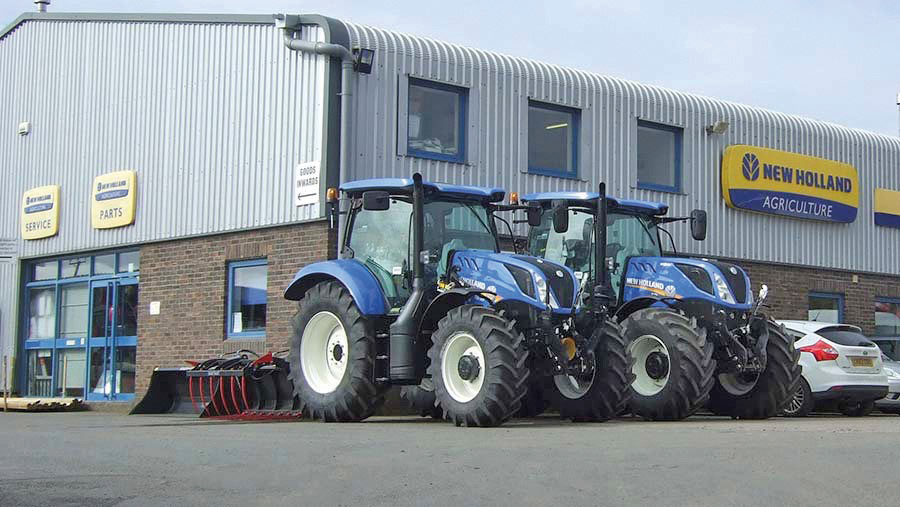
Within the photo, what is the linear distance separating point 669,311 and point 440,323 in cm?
284

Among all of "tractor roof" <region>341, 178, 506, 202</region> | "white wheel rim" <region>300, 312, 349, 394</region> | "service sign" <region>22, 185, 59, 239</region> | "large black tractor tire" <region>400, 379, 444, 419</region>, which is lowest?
"large black tractor tire" <region>400, 379, 444, 419</region>

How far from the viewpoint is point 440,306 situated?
13531mm

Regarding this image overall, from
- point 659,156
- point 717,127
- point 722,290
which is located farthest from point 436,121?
point 722,290

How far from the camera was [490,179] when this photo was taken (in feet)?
65.9

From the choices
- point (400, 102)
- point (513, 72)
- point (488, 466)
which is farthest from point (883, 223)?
point (488, 466)

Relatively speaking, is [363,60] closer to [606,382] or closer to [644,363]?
[644,363]

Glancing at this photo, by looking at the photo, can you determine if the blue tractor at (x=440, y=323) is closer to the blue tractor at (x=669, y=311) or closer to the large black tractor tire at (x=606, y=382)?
the large black tractor tire at (x=606, y=382)

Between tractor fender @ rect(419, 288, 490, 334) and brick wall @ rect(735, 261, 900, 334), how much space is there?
11477 millimetres

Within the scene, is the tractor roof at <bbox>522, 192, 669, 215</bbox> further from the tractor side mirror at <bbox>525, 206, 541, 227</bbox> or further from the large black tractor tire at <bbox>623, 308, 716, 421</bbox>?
the large black tractor tire at <bbox>623, 308, 716, 421</bbox>

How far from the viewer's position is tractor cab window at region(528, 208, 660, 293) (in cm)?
1541

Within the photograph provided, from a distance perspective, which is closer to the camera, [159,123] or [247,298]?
[247,298]

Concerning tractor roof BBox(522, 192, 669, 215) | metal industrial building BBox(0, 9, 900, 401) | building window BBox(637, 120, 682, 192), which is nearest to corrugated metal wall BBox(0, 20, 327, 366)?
metal industrial building BBox(0, 9, 900, 401)

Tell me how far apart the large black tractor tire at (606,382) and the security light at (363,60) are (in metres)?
6.31


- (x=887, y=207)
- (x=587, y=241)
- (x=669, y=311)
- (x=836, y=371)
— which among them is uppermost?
(x=887, y=207)
